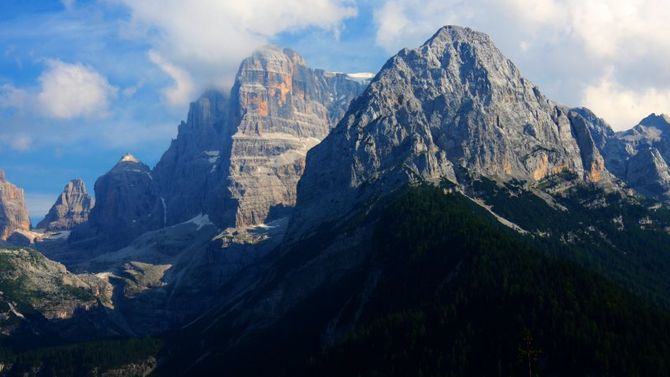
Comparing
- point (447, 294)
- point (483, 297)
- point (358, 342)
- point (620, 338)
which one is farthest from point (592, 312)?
point (358, 342)

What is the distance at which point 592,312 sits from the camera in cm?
16438

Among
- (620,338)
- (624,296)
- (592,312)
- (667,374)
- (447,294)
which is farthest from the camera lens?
(447,294)

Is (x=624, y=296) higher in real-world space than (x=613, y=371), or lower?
higher

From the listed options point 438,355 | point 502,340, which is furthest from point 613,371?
point 438,355

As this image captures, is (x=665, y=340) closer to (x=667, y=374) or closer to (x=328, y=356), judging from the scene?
(x=667, y=374)

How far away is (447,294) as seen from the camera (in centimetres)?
19275

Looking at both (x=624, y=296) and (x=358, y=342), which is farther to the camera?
(x=358, y=342)

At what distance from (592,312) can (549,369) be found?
1888 cm

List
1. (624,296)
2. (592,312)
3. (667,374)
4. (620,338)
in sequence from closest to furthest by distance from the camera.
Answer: (667,374)
(620,338)
(592,312)
(624,296)

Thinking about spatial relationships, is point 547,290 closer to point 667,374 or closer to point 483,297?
point 483,297

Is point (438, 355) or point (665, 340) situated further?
point (438, 355)

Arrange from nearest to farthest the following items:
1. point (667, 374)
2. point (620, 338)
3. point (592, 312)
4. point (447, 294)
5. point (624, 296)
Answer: point (667, 374), point (620, 338), point (592, 312), point (624, 296), point (447, 294)

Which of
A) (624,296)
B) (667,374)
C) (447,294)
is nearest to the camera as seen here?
(667,374)

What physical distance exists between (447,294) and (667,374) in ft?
186
